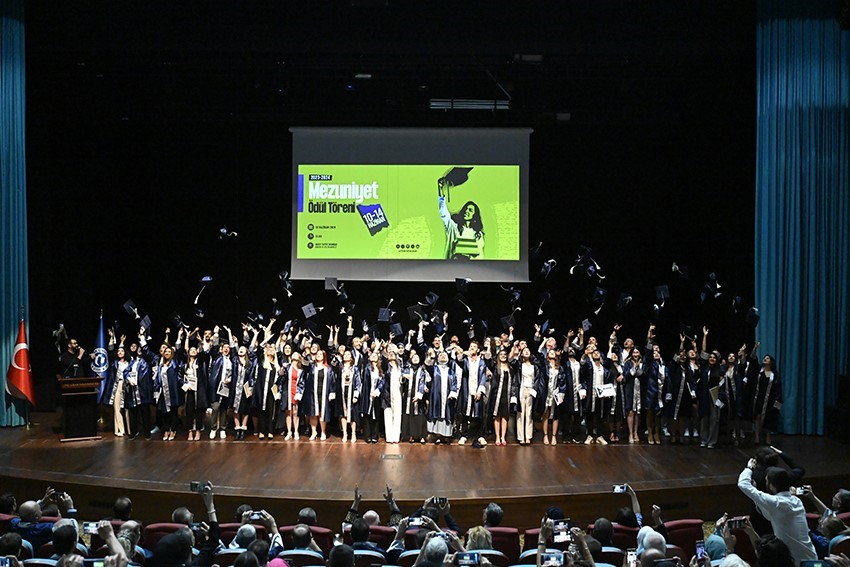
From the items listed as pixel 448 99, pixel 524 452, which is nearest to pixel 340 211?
pixel 448 99

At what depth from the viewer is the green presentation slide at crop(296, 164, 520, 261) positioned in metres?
15.1

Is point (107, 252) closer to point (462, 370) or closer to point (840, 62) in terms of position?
point (462, 370)

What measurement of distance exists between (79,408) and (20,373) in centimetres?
151

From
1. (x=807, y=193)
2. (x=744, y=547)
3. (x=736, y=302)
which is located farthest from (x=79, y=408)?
(x=807, y=193)

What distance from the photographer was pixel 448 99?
15.1 meters

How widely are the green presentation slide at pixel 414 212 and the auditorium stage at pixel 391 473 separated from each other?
3.92 meters

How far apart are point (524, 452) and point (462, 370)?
1460 millimetres

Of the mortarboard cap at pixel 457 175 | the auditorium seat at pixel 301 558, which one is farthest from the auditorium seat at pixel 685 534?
the mortarboard cap at pixel 457 175

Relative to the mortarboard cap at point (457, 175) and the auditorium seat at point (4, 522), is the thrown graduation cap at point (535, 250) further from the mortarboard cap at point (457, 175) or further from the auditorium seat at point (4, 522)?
the auditorium seat at point (4, 522)

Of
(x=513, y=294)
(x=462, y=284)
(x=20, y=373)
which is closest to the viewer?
(x=20, y=373)

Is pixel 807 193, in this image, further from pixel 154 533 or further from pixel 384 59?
pixel 154 533

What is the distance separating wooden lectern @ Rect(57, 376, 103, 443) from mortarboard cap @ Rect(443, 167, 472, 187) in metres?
6.52

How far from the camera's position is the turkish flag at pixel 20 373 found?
13227 millimetres

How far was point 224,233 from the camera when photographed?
1539cm
